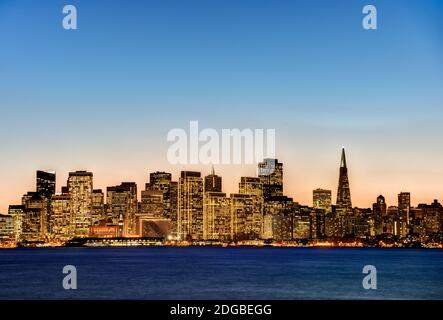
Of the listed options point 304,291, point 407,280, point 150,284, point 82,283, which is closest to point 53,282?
point 82,283

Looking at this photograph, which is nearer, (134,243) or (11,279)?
(11,279)

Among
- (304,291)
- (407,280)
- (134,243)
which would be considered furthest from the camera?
(134,243)
